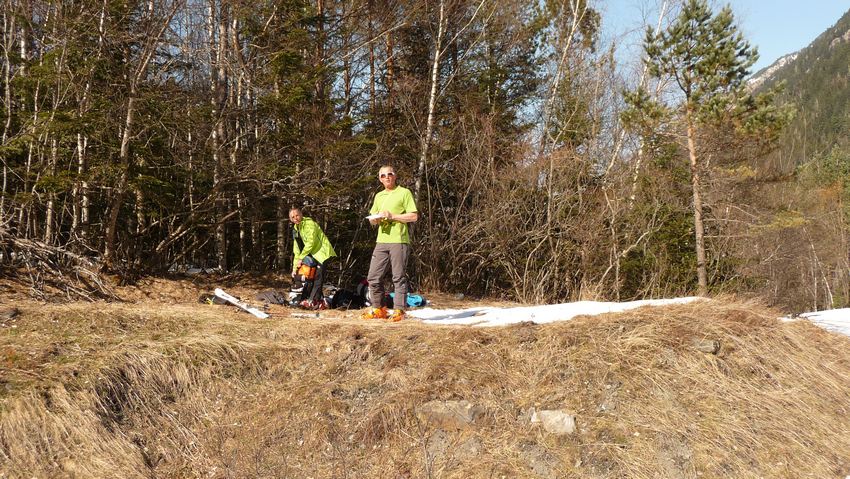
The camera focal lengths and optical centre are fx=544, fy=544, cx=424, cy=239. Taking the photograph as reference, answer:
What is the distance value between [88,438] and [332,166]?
6854 millimetres

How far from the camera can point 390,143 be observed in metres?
12.3

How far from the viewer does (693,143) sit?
A: 13.4 meters

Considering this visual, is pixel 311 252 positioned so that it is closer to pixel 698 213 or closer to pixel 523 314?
pixel 523 314

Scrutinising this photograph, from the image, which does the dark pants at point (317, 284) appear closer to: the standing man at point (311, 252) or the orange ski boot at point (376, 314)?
the standing man at point (311, 252)

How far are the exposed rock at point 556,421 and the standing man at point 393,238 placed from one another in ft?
7.61

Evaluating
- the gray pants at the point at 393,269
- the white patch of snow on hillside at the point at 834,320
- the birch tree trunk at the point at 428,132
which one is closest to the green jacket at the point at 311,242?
the gray pants at the point at 393,269

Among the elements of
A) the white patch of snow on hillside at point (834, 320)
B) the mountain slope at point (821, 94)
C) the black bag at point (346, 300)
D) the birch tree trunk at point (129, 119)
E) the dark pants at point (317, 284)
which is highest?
the mountain slope at point (821, 94)

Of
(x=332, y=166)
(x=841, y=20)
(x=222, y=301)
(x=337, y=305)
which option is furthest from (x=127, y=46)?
→ (x=841, y=20)

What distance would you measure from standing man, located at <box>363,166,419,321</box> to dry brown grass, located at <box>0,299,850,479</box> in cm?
90

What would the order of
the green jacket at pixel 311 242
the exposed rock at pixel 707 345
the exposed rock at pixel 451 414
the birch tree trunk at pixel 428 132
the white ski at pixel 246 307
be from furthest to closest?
the birch tree trunk at pixel 428 132
the green jacket at pixel 311 242
the white ski at pixel 246 307
the exposed rock at pixel 707 345
the exposed rock at pixel 451 414

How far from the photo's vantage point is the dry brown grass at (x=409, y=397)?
11.2 feet

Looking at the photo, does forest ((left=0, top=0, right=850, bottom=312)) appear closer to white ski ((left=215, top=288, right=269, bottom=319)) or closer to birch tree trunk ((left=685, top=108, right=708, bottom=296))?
birch tree trunk ((left=685, top=108, right=708, bottom=296))

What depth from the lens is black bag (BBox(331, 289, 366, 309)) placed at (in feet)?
24.5

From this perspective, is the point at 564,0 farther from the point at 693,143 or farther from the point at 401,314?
the point at 401,314
